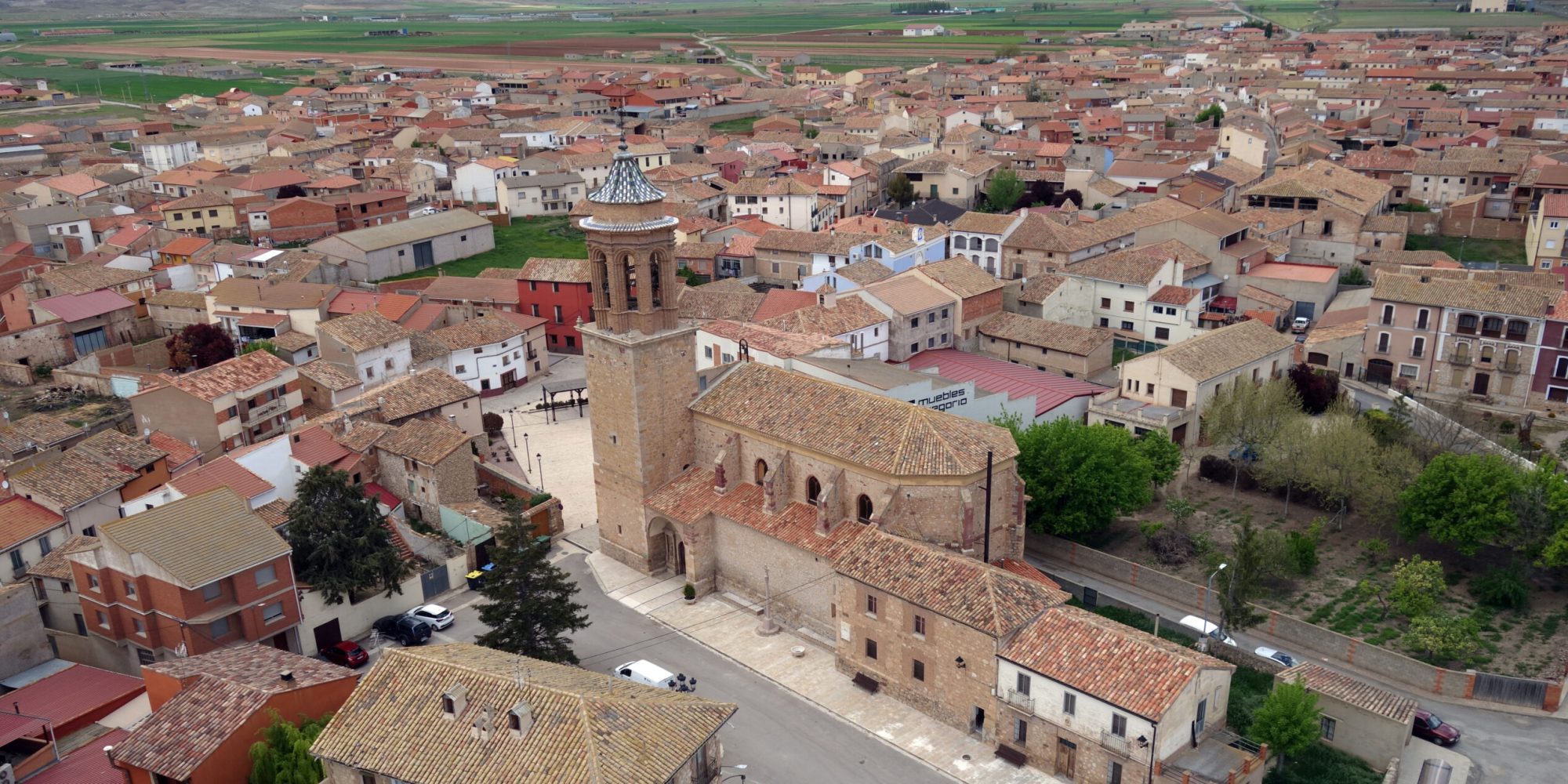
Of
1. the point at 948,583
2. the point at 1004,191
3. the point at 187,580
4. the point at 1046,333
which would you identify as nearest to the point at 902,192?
the point at 1004,191

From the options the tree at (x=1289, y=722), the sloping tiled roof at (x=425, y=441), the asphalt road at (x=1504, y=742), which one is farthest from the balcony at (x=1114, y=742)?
the sloping tiled roof at (x=425, y=441)

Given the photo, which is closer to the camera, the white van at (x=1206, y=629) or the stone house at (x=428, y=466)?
the white van at (x=1206, y=629)

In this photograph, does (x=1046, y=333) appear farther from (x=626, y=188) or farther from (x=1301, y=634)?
(x=626, y=188)

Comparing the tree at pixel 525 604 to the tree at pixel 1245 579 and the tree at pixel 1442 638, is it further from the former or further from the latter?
the tree at pixel 1442 638

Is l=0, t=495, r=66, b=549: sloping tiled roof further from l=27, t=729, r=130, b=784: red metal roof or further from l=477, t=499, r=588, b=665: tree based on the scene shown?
l=477, t=499, r=588, b=665: tree

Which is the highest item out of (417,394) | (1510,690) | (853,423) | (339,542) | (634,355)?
(634,355)

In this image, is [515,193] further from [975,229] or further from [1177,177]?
[1177,177]

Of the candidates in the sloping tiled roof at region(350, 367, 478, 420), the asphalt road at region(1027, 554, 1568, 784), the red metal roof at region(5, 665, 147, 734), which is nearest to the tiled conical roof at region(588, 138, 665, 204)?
the sloping tiled roof at region(350, 367, 478, 420)
